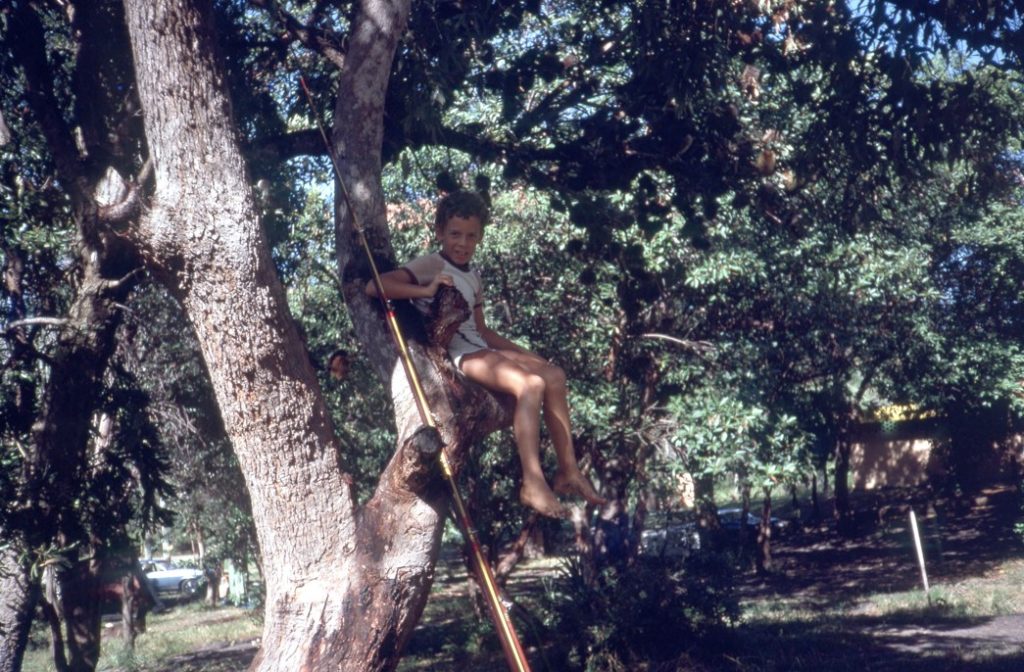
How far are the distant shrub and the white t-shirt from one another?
281 inches

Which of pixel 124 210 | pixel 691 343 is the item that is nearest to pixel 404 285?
pixel 124 210

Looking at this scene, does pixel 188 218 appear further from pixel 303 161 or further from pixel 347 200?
pixel 303 161

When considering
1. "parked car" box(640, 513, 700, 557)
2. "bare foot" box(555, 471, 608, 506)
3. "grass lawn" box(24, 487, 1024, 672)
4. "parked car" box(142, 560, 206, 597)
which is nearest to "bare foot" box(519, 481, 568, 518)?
"bare foot" box(555, 471, 608, 506)

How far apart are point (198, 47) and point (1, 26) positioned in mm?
3617

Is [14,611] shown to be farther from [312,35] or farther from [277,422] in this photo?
[312,35]

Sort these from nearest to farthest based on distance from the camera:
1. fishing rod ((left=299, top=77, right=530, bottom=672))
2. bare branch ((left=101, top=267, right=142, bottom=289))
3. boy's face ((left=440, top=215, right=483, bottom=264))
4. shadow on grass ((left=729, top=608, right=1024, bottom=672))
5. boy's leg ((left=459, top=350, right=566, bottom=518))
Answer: fishing rod ((left=299, top=77, right=530, bottom=672)) → boy's leg ((left=459, top=350, right=566, bottom=518)) → boy's face ((left=440, top=215, right=483, bottom=264)) → bare branch ((left=101, top=267, right=142, bottom=289)) → shadow on grass ((left=729, top=608, right=1024, bottom=672))

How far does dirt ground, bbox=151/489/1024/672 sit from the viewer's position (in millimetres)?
11391

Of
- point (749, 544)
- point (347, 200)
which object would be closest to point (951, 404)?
point (749, 544)

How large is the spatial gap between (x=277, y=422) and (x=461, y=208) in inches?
46.4

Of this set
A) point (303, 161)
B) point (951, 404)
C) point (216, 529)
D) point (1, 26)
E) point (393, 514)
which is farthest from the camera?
point (951, 404)

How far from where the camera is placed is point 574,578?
1153 cm

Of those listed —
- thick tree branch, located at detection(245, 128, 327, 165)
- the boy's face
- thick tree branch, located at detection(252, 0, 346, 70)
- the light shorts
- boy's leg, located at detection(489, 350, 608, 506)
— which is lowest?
boy's leg, located at detection(489, 350, 608, 506)

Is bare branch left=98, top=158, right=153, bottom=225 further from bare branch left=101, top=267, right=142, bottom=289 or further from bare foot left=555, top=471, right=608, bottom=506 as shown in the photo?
bare foot left=555, top=471, right=608, bottom=506

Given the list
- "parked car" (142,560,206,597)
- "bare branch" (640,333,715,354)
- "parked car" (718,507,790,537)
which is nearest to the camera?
"bare branch" (640,333,715,354)
